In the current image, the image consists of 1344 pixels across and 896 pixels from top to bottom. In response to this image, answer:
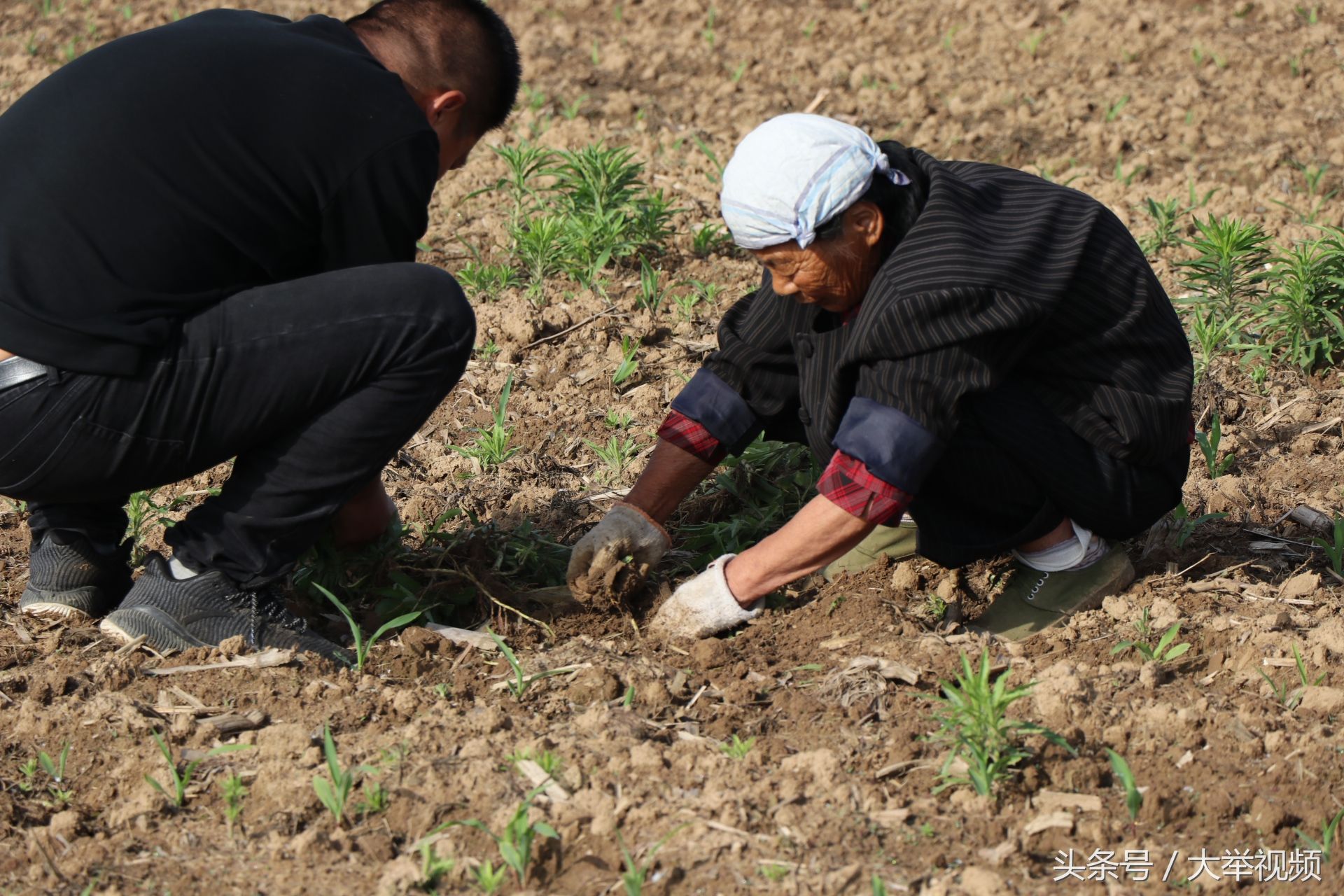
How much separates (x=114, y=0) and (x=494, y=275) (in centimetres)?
429

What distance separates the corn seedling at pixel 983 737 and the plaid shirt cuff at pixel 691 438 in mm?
983

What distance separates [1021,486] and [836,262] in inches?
27.4

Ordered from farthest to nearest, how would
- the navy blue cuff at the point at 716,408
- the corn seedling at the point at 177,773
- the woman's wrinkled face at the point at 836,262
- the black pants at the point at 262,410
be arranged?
the navy blue cuff at the point at 716,408 < the woman's wrinkled face at the point at 836,262 < the black pants at the point at 262,410 < the corn seedling at the point at 177,773

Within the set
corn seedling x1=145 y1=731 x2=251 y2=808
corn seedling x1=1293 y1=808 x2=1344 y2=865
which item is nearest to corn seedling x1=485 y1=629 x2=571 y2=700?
corn seedling x1=145 y1=731 x2=251 y2=808

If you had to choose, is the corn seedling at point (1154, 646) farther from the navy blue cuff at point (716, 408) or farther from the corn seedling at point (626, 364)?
the corn seedling at point (626, 364)

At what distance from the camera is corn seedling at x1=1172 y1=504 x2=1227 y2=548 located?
11.4 feet

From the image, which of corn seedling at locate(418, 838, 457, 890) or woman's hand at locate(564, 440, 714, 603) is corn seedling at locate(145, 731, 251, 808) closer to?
corn seedling at locate(418, 838, 457, 890)

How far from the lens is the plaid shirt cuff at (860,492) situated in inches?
108

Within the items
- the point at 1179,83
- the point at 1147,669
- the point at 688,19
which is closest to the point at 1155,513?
the point at 1147,669

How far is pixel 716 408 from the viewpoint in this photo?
3.26 m

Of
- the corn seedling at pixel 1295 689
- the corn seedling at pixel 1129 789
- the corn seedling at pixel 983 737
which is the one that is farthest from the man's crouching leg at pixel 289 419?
the corn seedling at pixel 1295 689

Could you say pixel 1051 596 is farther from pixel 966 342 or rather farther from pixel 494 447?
pixel 494 447

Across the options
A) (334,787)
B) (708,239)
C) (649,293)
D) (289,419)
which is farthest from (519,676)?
(708,239)

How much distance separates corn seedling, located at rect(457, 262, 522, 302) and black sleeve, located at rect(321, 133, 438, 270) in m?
1.95
